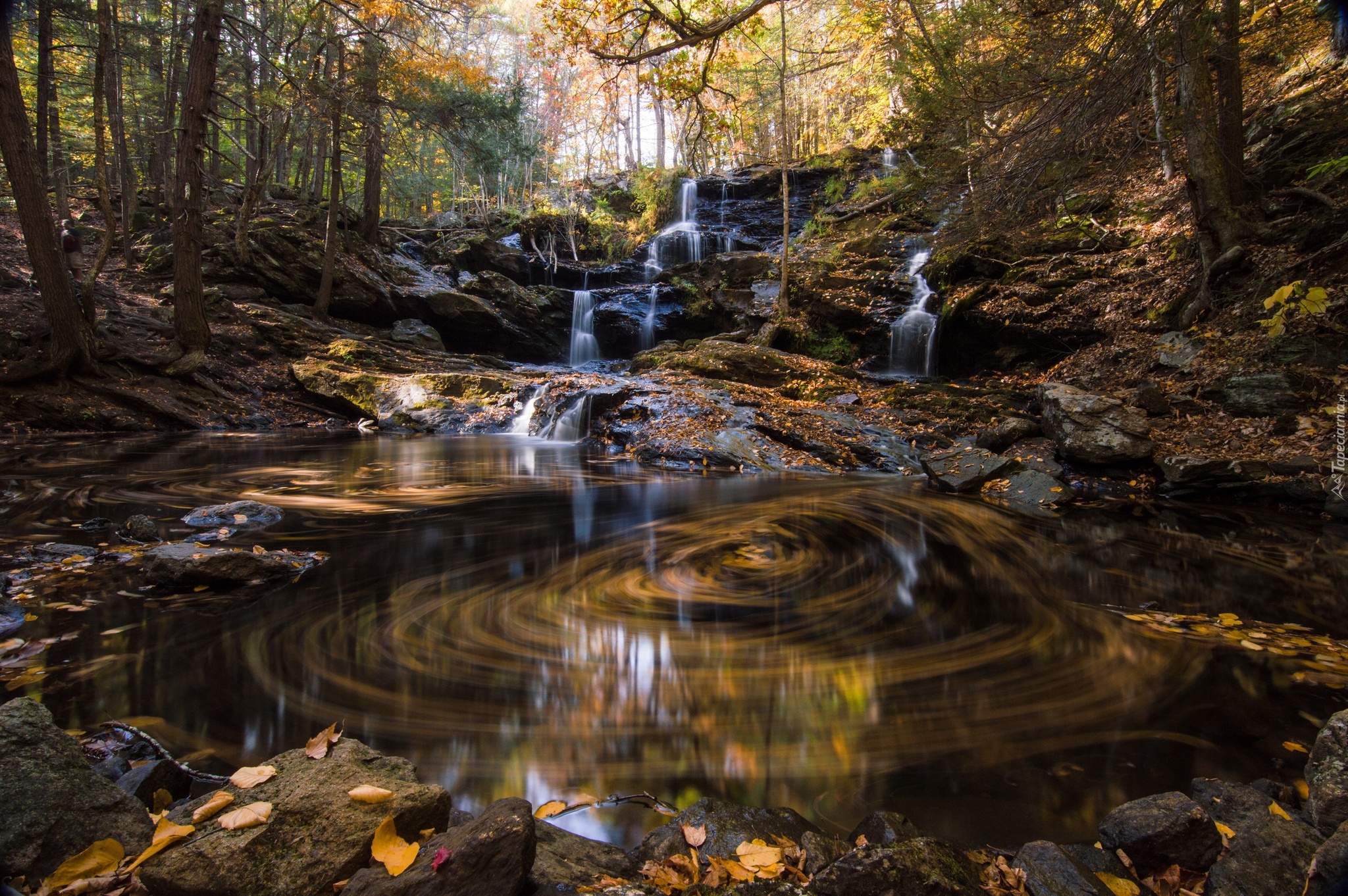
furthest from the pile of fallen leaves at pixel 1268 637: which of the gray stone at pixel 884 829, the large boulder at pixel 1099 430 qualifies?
the large boulder at pixel 1099 430

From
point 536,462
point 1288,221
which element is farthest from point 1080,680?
point 1288,221

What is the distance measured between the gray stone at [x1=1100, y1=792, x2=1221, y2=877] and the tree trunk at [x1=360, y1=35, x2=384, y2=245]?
13.9 meters

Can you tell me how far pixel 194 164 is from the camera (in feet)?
33.8

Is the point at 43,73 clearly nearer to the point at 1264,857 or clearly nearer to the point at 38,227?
the point at 38,227

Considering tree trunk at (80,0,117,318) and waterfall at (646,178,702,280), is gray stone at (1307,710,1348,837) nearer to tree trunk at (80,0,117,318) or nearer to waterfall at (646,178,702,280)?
tree trunk at (80,0,117,318)

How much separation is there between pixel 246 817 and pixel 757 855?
1.23m

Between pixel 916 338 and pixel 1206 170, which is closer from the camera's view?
pixel 1206 170

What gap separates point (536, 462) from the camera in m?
9.27

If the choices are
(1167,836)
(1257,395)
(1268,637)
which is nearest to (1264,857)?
(1167,836)

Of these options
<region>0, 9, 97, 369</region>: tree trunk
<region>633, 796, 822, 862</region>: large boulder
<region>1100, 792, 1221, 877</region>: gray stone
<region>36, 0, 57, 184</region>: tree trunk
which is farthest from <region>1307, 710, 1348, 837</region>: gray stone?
<region>36, 0, 57, 184</region>: tree trunk

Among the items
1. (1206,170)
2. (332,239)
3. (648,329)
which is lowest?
(648,329)

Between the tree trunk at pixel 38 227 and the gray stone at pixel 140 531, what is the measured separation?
7919mm

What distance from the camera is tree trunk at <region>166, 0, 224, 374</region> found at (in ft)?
32.9

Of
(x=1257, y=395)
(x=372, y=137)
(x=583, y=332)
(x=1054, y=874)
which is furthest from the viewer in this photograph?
(x=583, y=332)
